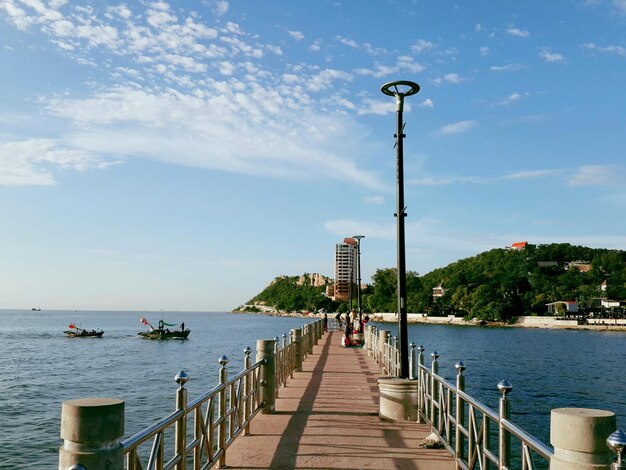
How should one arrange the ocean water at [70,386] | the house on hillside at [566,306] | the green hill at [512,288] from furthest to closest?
the green hill at [512,288] → the house on hillside at [566,306] → the ocean water at [70,386]

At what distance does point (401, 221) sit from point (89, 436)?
8.53 meters

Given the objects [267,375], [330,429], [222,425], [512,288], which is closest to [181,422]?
[222,425]

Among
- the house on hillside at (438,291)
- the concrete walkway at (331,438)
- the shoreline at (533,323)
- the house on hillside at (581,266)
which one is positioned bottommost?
the shoreline at (533,323)

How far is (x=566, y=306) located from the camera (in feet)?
483

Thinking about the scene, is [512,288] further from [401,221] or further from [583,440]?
[583,440]

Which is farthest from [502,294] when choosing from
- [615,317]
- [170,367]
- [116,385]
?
[116,385]

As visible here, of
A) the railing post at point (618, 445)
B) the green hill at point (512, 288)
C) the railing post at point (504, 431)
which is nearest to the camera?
the railing post at point (618, 445)

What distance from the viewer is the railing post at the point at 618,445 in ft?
9.82

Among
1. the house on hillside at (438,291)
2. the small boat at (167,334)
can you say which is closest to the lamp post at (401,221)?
the small boat at (167,334)

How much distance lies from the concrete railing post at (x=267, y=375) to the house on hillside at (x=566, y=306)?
14858 centimetres

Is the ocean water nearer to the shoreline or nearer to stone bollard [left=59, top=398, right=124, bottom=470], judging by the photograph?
stone bollard [left=59, top=398, right=124, bottom=470]

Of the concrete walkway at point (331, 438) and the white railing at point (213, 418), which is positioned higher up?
the white railing at point (213, 418)

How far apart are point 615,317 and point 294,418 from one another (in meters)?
144

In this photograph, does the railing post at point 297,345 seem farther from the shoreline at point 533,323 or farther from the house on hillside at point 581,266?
the house on hillside at point 581,266
